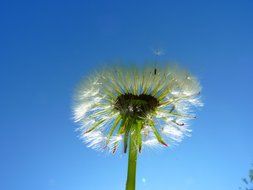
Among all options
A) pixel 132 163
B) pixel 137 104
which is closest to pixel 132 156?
pixel 132 163

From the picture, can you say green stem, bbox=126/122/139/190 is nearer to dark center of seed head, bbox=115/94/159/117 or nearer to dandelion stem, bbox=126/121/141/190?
dandelion stem, bbox=126/121/141/190

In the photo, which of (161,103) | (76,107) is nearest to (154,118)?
(161,103)

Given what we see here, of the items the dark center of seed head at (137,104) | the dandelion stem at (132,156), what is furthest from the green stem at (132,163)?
the dark center of seed head at (137,104)

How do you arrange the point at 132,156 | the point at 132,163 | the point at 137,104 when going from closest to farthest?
the point at 132,163 < the point at 132,156 < the point at 137,104

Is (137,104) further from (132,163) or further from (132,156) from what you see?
(132,163)

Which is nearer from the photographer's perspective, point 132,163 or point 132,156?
point 132,163

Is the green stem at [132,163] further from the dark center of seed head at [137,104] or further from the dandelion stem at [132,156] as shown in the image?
the dark center of seed head at [137,104]
